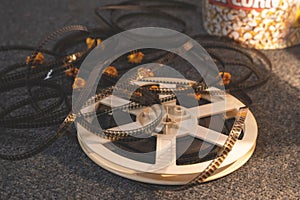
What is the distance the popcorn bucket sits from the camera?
0.98 meters

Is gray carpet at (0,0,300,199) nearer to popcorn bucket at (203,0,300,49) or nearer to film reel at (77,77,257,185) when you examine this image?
film reel at (77,77,257,185)

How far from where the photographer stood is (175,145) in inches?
27.2

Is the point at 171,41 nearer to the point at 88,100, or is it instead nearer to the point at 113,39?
the point at 113,39

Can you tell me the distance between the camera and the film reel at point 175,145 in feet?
2.15

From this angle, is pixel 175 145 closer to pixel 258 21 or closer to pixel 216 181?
pixel 216 181

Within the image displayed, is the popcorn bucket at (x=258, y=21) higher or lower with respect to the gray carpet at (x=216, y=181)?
higher

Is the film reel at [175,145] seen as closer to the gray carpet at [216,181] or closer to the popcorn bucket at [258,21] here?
the gray carpet at [216,181]

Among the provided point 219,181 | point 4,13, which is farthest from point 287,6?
point 4,13

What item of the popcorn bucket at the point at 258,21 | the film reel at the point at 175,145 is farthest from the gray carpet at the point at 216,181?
the popcorn bucket at the point at 258,21

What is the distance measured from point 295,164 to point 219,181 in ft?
0.42

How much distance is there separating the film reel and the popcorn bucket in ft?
0.93

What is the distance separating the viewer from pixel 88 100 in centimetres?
77

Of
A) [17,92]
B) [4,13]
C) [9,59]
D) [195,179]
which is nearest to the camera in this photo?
[195,179]

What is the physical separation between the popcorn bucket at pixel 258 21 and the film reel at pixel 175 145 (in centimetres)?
28
